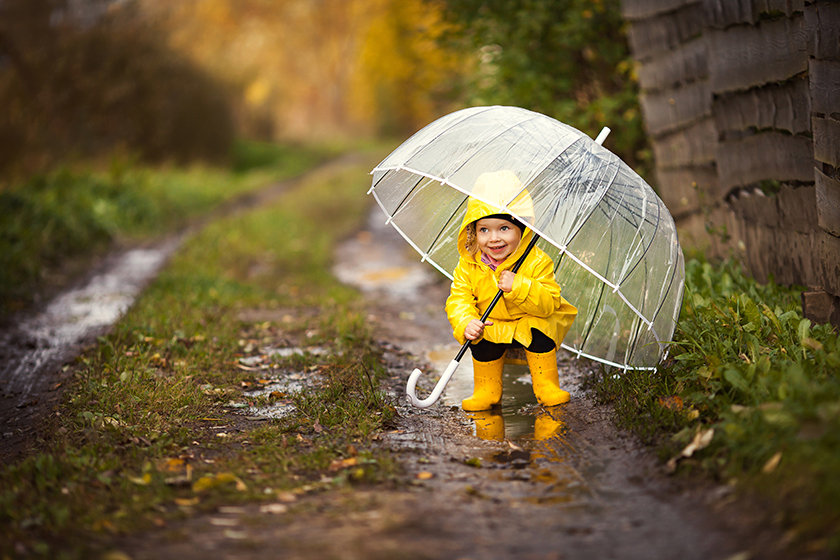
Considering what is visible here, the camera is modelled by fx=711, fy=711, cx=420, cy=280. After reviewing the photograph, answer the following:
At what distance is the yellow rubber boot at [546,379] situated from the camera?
383 cm

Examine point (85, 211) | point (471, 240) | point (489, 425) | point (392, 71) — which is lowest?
point (489, 425)

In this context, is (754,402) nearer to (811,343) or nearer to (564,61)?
A: (811,343)

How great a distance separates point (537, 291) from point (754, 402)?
111 cm

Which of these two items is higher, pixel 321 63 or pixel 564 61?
pixel 321 63

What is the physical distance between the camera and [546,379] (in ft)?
12.7

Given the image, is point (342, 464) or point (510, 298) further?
point (510, 298)

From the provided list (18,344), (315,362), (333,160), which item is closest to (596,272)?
(315,362)

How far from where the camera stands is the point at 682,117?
5957 millimetres

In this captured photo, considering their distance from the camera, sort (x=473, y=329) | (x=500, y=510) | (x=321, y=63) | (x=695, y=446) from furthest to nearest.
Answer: (x=321, y=63) → (x=473, y=329) → (x=695, y=446) → (x=500, y=510)

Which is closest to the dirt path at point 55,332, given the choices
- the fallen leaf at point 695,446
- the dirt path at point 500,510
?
the dirt path at point 500,510

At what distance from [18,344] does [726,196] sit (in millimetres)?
5514

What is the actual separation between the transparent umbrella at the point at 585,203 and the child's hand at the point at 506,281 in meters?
0.26

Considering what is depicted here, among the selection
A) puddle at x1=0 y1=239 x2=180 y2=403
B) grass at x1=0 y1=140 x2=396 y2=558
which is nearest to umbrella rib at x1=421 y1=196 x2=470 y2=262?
grass at x1=0 y1=140 x2=396 y2=558

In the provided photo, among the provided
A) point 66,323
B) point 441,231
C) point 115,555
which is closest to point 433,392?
point 441,231
